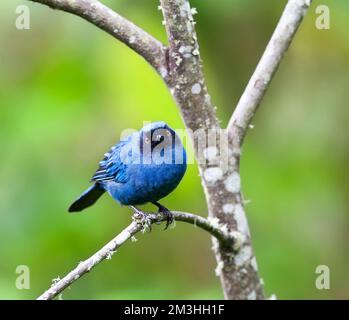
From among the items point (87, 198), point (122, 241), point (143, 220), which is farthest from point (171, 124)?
point (122, 241)

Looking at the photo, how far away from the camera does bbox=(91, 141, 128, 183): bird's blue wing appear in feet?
14.3

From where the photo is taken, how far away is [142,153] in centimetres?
416

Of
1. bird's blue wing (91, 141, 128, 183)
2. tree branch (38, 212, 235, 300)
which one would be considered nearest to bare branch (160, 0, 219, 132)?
tree branch (38, 212, 235, 300)

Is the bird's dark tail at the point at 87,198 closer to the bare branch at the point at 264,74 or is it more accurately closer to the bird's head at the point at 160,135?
the bird's head at the point at 160,135

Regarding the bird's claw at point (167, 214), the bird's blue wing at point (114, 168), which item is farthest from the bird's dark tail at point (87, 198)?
the bird's claw at point (167, 214)

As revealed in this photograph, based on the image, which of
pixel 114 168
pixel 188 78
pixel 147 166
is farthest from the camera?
pixel 114 168

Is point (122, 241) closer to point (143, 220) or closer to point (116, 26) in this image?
point (143, 220)

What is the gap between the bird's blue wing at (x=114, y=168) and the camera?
14.3 ft

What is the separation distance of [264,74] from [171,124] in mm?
1590

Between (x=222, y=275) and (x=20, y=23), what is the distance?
263 centimetres

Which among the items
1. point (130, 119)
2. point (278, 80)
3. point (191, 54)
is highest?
point (278, 80)

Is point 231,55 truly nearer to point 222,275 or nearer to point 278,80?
point 278,80

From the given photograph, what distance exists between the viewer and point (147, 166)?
161 inches
